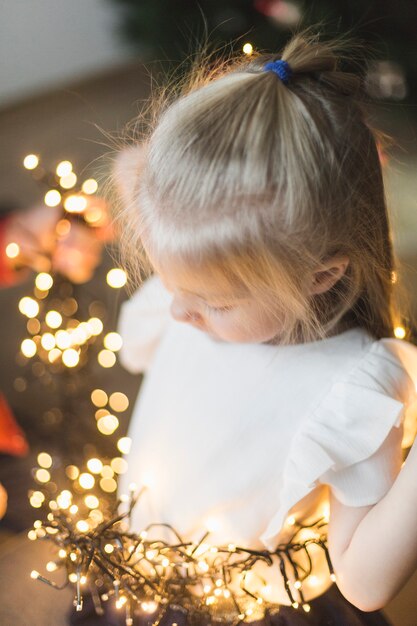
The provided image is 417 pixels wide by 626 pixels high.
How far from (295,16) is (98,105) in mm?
927

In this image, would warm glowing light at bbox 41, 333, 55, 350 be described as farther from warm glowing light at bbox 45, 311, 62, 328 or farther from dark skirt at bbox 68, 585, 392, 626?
dark skirt at bbox 68, 585, 392, 626

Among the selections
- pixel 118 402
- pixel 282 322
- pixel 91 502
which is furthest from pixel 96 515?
pixel 118 402

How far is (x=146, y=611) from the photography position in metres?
0.68

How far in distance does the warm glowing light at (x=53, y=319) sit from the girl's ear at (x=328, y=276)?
48cm

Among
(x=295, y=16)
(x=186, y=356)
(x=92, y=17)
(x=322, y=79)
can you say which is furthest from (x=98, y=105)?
(x=322, y=79)

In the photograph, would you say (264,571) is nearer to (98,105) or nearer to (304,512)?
(304,512)

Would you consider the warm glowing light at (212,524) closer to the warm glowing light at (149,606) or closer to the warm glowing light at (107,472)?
the warm glowing light at (149,606)

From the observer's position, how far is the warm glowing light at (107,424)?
1041 millimetres

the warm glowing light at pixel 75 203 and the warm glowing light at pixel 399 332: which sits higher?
the warm glowing light at pixel 75 203

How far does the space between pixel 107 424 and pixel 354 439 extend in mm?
544

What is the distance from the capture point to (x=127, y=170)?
675 mm

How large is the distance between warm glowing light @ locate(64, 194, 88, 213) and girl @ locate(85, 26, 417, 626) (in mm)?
180

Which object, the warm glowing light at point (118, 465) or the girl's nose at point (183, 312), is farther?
the warm glowing light at point (118, 465)

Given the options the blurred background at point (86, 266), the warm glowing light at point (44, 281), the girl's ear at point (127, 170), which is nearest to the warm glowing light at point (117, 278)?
the blurred background at point (86, 266)
